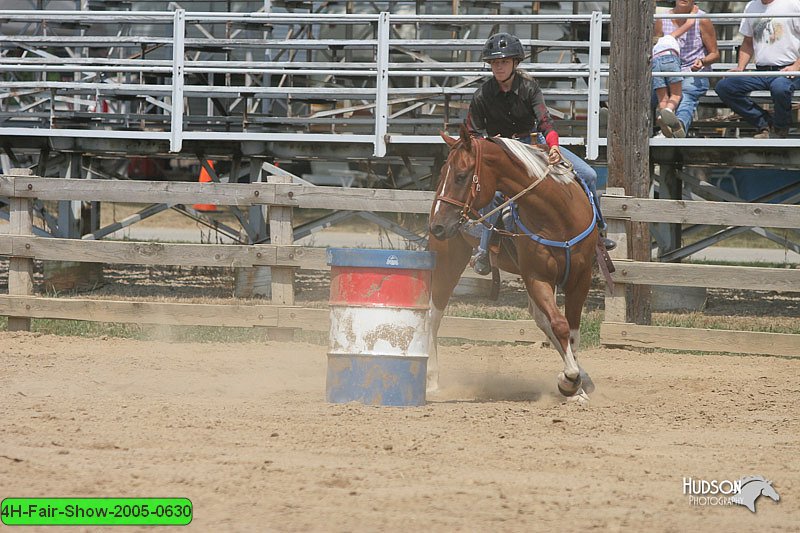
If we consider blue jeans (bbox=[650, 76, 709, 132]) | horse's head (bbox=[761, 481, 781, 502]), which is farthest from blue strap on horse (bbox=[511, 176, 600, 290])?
blue jeans (bbox=[650, 76, 709, 132])

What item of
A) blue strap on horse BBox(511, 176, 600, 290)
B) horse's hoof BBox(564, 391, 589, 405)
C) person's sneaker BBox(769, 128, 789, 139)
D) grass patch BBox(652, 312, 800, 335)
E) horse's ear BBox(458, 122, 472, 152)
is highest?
person's sneaker BBox(769, 128, 789, 139)

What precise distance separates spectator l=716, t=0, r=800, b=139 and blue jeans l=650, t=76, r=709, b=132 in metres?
0.32

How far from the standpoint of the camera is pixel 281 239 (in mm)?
10555

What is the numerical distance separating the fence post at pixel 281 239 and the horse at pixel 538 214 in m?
3.10

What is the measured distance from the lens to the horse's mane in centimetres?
763

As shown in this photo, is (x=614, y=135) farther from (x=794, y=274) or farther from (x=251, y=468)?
(x=251, y=468)

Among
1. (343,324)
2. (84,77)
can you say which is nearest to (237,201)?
(343,324)

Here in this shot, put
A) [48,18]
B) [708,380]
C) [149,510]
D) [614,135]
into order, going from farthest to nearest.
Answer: [48,18] < [614,135] < [708,380] < [149,510]

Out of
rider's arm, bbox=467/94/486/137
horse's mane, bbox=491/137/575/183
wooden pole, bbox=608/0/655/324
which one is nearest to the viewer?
horse's mane, bbox=491/137/575/183

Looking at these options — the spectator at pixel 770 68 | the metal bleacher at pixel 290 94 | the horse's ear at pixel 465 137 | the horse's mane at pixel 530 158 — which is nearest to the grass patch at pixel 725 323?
the metal bleacher at pixel 290 94

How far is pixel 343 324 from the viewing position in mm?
7379

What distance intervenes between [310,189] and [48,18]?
16.8 feet

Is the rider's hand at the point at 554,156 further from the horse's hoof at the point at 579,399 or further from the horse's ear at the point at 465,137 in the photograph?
the horse's hoof at the point at 579,399

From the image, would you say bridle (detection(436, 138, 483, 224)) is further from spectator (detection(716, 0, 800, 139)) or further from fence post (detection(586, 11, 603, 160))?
spectator (detection(716, 0, 800, 139))
